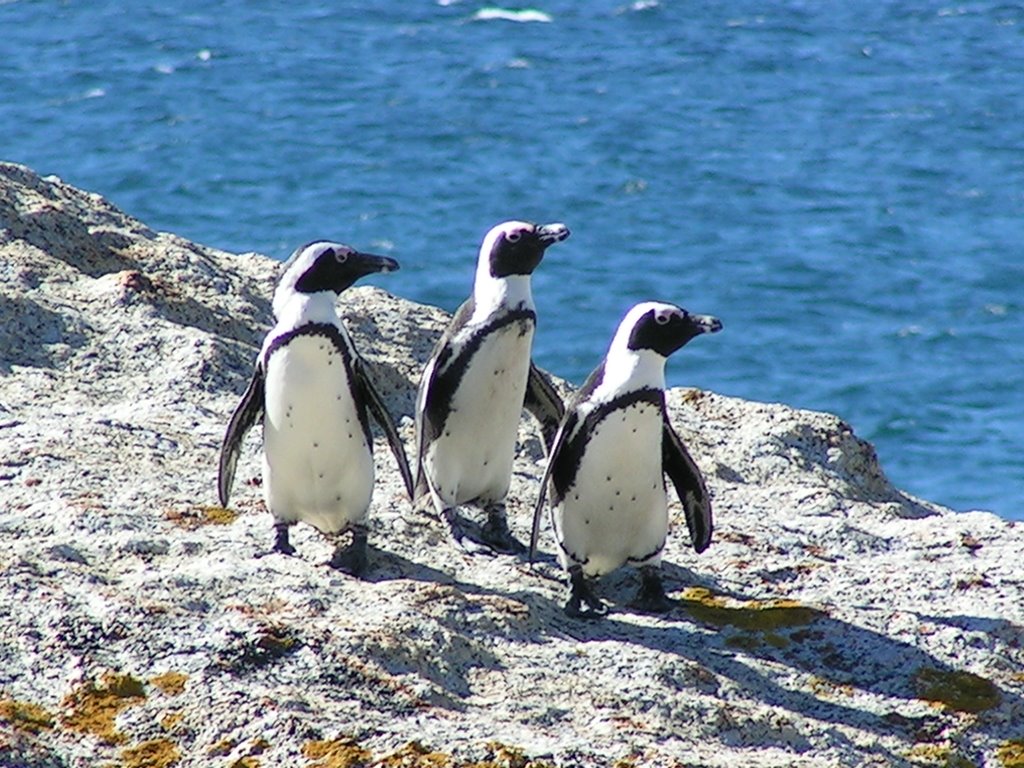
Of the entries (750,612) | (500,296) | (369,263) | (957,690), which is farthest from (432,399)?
(957,690)

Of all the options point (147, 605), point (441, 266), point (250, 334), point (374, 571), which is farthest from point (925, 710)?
point (441, 266)

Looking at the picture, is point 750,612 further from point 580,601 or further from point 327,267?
point 327,267

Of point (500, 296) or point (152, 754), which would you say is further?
point (500, 296)

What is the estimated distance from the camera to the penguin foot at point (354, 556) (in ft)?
16.7

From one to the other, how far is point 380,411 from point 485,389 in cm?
53

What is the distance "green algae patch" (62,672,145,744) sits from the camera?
379 cm

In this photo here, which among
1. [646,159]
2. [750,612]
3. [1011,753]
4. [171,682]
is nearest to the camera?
[171,682]

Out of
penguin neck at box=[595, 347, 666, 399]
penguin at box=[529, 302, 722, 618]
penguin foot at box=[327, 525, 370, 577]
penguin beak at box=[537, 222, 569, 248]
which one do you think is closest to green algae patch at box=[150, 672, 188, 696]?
penguin foot at box=[327, 525, 370, 577]

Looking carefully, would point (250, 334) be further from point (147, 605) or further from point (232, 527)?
point (147, 605)

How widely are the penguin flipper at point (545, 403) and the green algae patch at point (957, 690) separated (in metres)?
2.02

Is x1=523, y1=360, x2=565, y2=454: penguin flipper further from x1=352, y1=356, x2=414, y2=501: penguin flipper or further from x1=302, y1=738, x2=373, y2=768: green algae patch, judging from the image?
x1=302, y1=738, x2=373, y2=768: green algae patch

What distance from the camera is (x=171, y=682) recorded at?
397 centimetres

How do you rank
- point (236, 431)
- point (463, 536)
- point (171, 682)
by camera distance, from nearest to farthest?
point (171, 682), point (236, 431), point (463, 536)

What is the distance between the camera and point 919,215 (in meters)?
18.9
